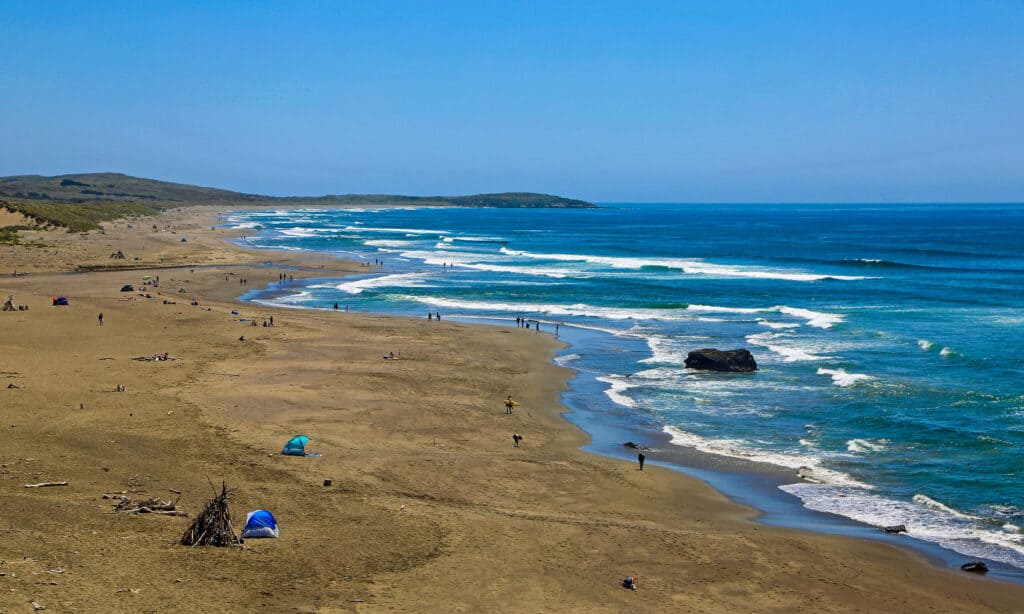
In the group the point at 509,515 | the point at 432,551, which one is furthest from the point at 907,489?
the point at 432,551

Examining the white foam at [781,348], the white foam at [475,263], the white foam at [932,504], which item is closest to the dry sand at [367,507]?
the white foam at [932,504]

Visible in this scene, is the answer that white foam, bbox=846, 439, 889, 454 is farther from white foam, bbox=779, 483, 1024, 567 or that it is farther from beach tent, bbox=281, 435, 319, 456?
beach tent, bbox=281, 435, 319, 456

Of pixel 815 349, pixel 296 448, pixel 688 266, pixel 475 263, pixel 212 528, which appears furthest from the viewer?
pixel 475 263

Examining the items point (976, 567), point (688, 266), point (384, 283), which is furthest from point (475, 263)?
point (976, 567)

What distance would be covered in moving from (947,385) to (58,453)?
102ft

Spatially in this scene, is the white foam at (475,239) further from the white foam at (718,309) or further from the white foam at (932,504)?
the white foam at (932,504)

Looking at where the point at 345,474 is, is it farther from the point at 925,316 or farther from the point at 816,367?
the point at 925,316

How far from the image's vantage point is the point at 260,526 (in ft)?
53.9

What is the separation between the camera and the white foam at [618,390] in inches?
1240

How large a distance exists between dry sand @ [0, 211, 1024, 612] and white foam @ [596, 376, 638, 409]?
2.11 meters

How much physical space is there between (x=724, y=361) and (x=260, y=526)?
2434 centimetres

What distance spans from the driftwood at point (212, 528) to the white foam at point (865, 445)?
734 inches

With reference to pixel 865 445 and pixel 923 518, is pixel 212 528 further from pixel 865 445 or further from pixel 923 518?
pixel 865 445

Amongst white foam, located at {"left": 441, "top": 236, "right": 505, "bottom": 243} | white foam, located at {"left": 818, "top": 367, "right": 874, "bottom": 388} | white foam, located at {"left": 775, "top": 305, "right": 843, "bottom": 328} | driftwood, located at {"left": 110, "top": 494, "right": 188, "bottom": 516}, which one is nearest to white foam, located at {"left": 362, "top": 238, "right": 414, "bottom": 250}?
white foam, located at {"left": 441, "top": 236, "right": 505, "bottom": 243}
